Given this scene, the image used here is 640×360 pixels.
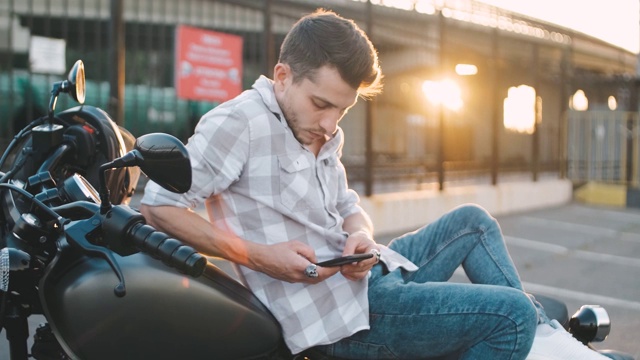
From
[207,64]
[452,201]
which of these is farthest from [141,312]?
[452,201]

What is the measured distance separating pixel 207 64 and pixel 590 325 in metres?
4.25

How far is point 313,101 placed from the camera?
1.99m

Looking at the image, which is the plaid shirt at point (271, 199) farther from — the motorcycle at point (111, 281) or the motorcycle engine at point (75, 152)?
the motorcycle at point (111, 281)

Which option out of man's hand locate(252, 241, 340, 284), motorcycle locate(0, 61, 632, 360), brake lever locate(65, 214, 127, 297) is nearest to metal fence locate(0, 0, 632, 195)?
man's hand locate(252, 241, 340, 284)

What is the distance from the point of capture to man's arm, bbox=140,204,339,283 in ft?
5.99

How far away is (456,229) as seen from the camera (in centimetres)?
245

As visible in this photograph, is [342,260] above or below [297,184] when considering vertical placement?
below

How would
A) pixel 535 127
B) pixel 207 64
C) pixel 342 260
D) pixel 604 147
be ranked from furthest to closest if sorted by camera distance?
pixel 604 147 < pixel 535 127 < pixel 207 64 < pixel 342 260

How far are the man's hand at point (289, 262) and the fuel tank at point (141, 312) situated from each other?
230 mm

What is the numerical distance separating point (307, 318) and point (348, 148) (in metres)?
5.97

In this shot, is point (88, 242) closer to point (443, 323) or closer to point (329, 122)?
point (329, 122)

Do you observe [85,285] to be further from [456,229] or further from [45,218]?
[456,229]

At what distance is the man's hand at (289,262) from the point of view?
1813mm

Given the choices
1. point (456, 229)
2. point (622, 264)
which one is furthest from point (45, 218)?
point (622, 264)
